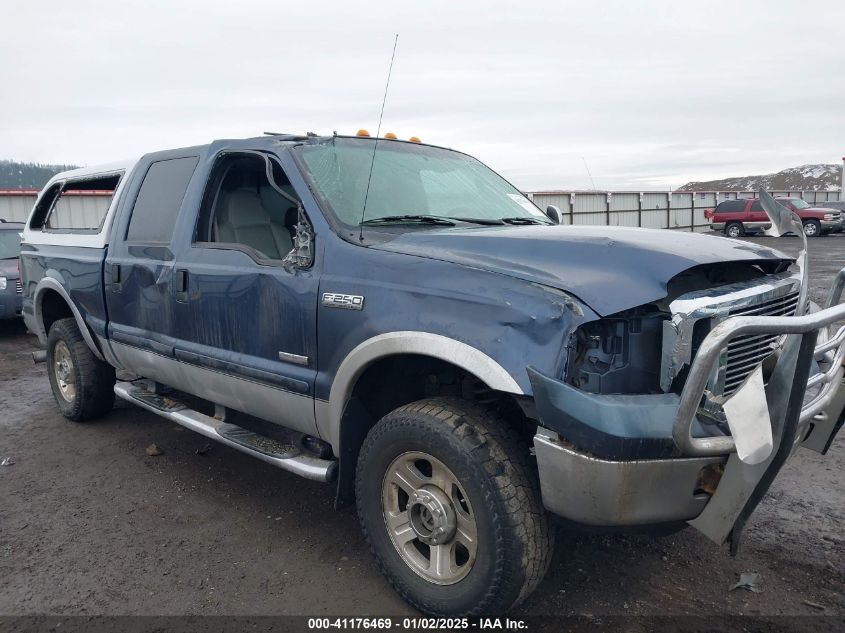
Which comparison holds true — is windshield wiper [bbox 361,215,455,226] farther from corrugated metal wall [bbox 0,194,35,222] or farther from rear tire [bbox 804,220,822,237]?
rear tire [bbox 804,220,822,237]

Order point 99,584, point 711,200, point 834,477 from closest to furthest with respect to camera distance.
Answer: point 99,584 → point 834,477 → point 711,200

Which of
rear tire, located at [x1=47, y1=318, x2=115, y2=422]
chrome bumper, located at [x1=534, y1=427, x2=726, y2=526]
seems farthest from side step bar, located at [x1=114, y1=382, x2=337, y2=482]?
chrome bumper, located at [x1=534, y1=427, x2=726, y2=526]

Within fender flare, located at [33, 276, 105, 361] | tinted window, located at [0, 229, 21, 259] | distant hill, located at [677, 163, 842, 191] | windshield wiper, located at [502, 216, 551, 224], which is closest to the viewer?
windshield wiper, located at [502, 216, 551, 224]

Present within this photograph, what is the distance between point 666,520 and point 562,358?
2.24ft

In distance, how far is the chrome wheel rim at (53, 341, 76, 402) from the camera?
5547 millimetres

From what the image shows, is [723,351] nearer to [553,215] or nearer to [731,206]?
[553,215]

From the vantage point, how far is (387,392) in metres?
3.28

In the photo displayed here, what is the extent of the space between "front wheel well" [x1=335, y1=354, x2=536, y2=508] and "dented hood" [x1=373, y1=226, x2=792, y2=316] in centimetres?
49

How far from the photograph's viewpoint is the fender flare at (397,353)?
2.49 m

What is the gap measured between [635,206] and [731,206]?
392cm

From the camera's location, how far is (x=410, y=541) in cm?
297

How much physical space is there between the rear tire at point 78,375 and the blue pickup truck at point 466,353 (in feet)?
4.24

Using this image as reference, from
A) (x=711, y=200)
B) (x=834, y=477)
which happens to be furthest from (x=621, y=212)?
(x=834, y=477)

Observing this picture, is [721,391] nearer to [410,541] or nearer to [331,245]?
[410,541]
